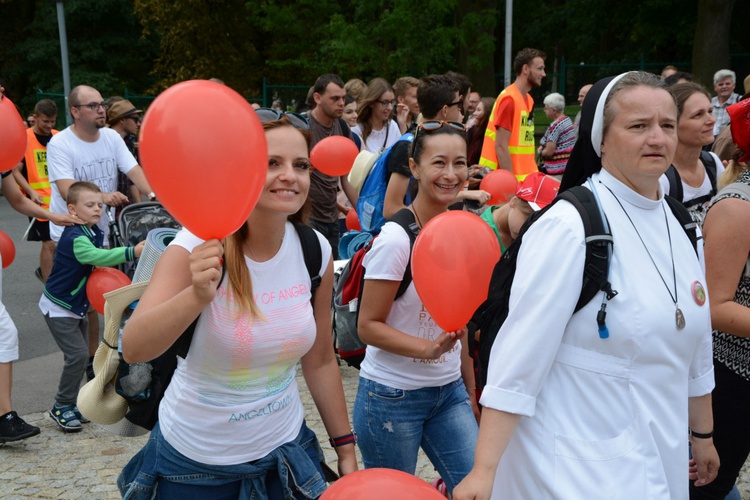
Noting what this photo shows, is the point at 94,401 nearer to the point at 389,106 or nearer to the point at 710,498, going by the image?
the point at 710,498

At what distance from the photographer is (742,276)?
336 cm

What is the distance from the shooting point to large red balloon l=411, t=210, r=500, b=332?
9.73ft

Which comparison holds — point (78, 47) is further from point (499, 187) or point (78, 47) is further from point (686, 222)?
point (686, 222)

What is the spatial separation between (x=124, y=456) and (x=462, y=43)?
18571mm

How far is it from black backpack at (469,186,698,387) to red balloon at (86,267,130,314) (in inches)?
142

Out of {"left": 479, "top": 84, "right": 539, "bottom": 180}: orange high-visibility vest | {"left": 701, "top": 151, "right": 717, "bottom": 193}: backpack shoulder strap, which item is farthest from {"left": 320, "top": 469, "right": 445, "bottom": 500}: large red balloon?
{"left": 479, "top": 84, "right": 539, "bottom": 180}: orange high-visibility vest

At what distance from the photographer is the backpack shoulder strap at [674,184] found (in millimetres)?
4020

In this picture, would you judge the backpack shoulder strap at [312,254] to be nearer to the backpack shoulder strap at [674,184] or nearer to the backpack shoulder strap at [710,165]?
the backpack shoulder strap at [674,184]

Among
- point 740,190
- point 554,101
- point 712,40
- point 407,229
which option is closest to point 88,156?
point 407,229

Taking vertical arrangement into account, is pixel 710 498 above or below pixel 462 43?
below

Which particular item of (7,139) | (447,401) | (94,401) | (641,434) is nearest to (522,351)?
(641,434)

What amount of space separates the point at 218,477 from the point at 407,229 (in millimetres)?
1287

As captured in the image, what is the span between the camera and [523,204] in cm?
376

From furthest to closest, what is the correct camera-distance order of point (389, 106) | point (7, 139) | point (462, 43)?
point (462, 43) → point (389, 106) → point (7, 139)
